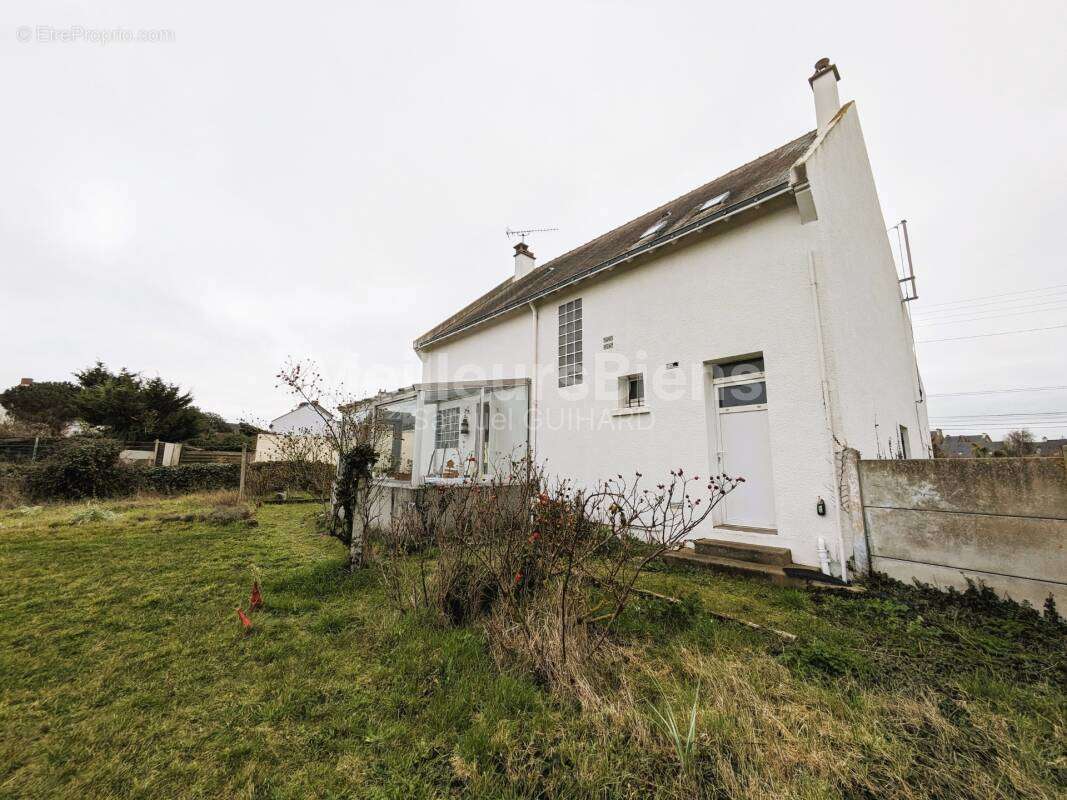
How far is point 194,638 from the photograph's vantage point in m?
3.71

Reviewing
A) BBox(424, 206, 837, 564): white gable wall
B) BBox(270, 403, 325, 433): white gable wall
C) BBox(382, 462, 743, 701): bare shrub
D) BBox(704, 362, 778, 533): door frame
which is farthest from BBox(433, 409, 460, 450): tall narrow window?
BBox(270, 403, 325, 433): white gable wall

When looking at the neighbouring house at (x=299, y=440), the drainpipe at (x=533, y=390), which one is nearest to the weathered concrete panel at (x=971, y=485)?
the drainpipe at (x=533, y=390)

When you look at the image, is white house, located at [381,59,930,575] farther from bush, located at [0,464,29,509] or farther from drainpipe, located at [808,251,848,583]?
bush, located at [0,464,29,509]

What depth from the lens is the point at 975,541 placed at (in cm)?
426

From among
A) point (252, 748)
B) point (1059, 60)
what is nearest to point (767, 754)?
point (252, 748)

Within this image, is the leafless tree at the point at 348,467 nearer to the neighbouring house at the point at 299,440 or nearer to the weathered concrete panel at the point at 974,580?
the neighbouring house at the point at 299,440

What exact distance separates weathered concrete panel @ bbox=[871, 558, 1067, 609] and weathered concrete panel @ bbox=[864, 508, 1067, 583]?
0.19 feet

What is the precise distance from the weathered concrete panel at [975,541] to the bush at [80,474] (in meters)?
18.7

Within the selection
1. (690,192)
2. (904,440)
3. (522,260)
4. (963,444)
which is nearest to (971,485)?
(904,440)

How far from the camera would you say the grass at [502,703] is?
2008 mm

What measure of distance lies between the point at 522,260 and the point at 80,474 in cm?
1558

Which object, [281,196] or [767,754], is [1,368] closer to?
[281,196]

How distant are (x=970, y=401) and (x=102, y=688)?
142 ft

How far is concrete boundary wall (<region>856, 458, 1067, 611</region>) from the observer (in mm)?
3900
